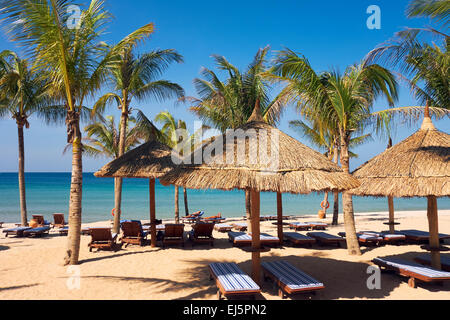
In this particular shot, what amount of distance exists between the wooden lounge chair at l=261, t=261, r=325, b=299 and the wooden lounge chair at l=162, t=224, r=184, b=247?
4.26 m

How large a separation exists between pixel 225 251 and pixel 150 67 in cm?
739

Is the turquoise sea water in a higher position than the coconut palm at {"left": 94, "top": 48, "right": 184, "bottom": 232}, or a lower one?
lower

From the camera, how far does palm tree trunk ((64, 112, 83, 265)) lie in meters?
7.64

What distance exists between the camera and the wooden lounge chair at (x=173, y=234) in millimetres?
10086

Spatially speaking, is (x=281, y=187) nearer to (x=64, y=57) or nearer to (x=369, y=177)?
(x=369, y=177)

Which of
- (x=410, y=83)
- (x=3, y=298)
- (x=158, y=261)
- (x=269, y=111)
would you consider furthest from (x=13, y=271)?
(x=410, y=83)

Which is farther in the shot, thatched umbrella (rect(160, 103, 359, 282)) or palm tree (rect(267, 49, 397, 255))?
palm tree (rect(267, 49, 397, 255))

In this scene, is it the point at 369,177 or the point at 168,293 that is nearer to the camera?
the point at 168,293

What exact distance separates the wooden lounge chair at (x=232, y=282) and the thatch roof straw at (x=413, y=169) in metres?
3.38

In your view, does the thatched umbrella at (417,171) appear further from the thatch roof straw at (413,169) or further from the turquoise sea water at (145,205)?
the turquoise sea water at (145,205)

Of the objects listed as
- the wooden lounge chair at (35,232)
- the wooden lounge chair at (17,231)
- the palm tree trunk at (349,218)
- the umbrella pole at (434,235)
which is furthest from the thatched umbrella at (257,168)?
the wooden lounge chair at (17,231)

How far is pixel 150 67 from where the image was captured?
11.4m

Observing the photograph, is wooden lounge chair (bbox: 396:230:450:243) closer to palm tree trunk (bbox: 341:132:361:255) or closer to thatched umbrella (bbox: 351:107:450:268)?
palm tree trunk (bbox: 341:132:361:255)

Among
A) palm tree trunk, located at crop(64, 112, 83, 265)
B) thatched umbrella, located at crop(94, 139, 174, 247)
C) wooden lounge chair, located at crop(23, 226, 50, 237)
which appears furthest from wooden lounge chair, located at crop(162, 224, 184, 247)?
wooden lounge chair, located at crop(23, 226, 50, 237)
